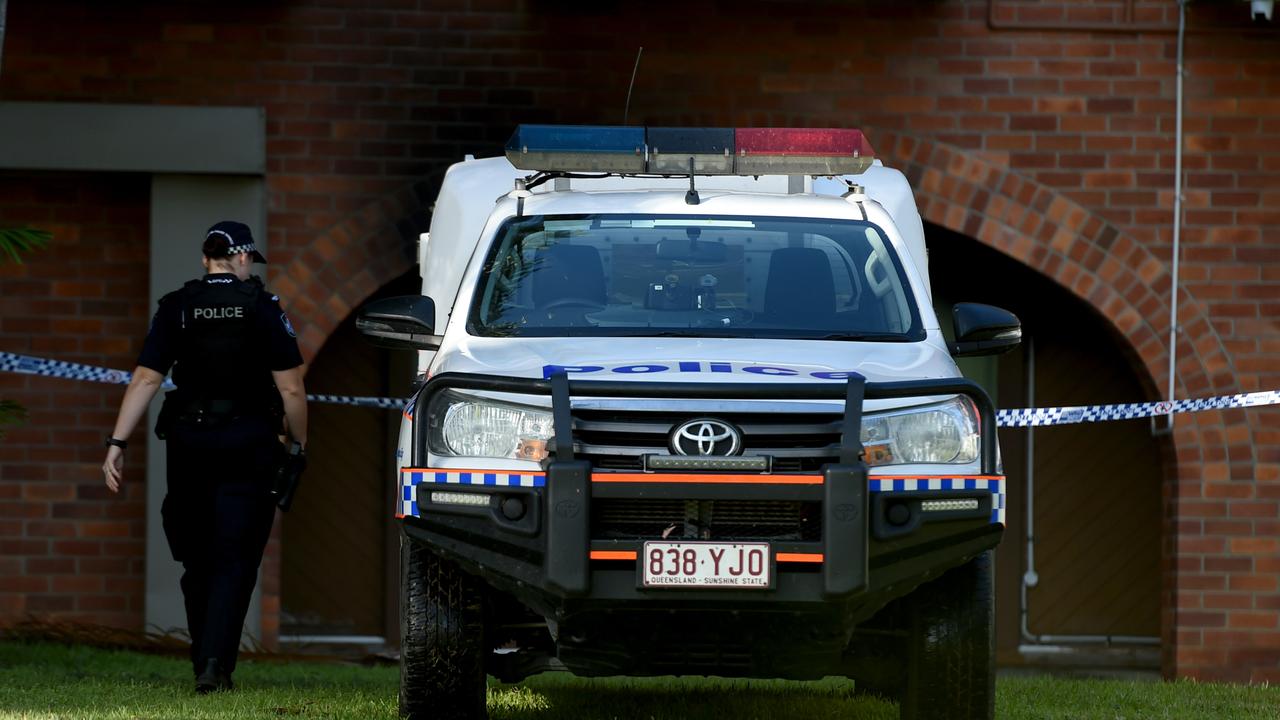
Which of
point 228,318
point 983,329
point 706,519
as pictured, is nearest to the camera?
point 706,519

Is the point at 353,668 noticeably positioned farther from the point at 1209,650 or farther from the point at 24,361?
the point at 1209,650

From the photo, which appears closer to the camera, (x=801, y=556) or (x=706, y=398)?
(x=801, y=556)

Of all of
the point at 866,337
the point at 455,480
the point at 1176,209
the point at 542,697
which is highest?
the point at 1176,209

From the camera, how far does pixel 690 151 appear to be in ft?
22.8

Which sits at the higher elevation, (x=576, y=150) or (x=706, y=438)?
(x=576, y=150)

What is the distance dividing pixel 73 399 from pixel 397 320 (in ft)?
18.2

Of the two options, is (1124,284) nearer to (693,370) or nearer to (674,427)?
(693,370)

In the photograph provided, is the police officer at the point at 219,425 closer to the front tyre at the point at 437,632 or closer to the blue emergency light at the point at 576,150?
the blue emergency light at the point at 576,150

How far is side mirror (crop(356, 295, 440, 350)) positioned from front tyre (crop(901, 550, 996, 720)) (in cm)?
187

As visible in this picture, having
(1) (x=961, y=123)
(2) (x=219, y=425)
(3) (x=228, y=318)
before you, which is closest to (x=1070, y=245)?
(1) (x=961, y=123)

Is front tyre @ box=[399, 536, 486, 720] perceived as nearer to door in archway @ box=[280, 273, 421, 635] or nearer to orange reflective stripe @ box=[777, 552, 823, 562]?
orange reflective stripe @ box=[777, 552, 823, 562]

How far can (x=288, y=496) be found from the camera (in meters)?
7.45

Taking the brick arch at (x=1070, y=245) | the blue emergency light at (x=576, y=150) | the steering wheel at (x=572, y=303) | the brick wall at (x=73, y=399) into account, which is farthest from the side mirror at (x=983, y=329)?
the brick wall at (x=73, y=399)

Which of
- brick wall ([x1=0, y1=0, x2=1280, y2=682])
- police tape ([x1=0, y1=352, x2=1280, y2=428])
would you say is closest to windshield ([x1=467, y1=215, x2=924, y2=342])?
police tape ([x1=0, y1=352, x2=1280, y2=428])
